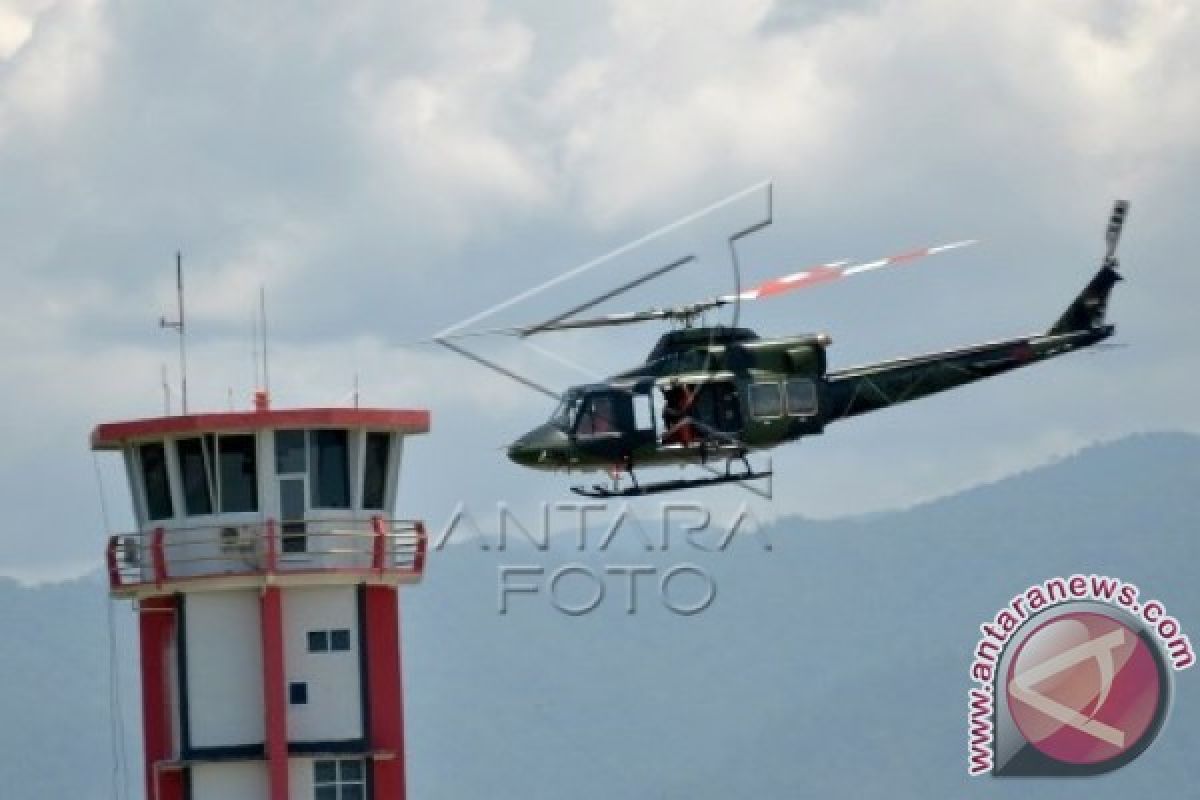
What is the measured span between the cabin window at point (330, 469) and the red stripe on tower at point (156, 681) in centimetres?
399

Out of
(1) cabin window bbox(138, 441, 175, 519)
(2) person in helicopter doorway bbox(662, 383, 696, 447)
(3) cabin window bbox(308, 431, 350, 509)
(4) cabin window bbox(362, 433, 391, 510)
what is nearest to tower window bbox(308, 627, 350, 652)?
(3) cabin window bbox(308, 431, 350, 509)

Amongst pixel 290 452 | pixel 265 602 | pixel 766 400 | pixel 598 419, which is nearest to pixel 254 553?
pixel 265 602

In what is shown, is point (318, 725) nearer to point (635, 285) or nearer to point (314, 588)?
point (314, 588)

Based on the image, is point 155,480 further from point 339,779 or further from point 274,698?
point 339,779

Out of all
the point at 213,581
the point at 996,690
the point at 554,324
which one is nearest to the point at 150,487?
the point at 213,581

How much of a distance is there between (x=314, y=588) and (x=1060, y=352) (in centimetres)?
2052

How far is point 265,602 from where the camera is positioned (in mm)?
81938

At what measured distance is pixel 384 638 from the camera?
8331cm

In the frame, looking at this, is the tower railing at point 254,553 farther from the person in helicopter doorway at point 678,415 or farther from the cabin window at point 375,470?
the person in helicopter doorway at point 678,415

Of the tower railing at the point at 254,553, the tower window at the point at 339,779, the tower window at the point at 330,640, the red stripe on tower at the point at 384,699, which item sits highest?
the tower railing at the point at 254,553

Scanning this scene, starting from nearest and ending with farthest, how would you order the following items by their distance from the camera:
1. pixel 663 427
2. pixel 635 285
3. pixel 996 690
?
pixel 635 285 → pixel 663 427 → pixel 996 690

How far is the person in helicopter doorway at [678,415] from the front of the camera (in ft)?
288

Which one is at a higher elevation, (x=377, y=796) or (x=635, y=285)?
(x=635, y=285)

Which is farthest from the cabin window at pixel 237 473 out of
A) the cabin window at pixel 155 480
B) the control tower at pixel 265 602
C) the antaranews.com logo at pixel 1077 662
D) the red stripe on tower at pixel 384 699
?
the antaranews.com logo at pixel 1077 662
